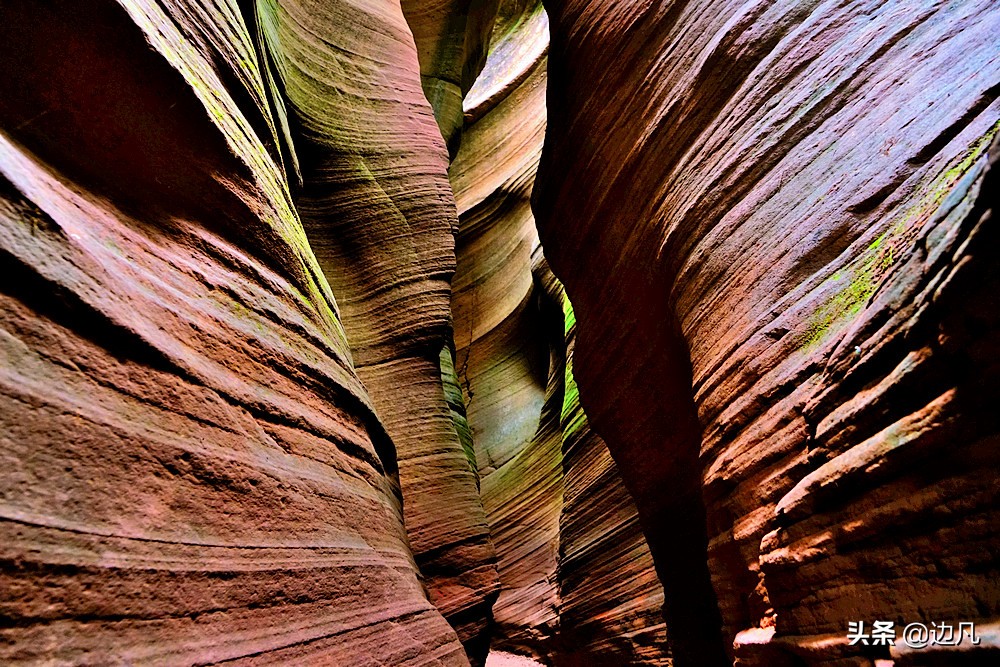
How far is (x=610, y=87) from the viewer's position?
14.0ft

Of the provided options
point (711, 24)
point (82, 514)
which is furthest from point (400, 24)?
point (82, 514)

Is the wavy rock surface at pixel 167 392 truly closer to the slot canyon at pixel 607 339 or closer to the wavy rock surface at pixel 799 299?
the slot canyon at pixel 607 339

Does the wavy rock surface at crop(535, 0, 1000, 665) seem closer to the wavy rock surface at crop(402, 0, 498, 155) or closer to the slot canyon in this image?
the slot canyon

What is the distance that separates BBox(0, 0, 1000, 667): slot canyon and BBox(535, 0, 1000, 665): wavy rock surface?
1cm

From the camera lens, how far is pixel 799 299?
262cm

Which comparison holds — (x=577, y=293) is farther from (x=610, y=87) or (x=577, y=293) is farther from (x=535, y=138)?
(x=535, y=138)

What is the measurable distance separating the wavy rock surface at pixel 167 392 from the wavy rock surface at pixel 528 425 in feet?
12.3

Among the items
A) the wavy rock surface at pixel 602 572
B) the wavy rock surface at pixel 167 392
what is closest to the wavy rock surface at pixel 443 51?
the wavy rock surface at pixel 602 572

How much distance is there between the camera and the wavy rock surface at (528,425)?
257 inches

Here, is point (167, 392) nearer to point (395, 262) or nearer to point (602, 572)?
point (395, 262)

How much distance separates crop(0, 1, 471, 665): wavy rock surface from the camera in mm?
1618

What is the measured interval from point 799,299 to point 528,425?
9764mm

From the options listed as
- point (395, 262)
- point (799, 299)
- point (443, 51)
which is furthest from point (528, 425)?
point (799, 299)

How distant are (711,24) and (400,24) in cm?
629
